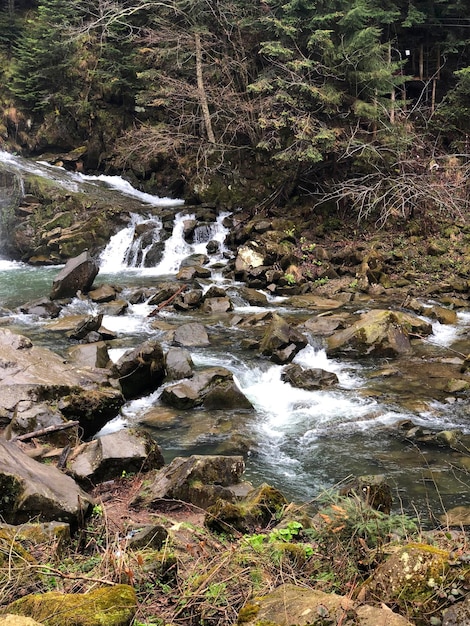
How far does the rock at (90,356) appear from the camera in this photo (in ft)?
27.7

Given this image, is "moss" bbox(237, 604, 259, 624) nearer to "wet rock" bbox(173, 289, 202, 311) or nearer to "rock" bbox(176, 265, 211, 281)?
"wet rock" bbox(173, 289, 202, 311)

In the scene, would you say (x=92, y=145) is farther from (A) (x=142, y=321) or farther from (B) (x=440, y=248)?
(B) (x=440, y=248)

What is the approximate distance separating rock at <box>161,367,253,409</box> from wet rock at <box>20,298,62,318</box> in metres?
5.53

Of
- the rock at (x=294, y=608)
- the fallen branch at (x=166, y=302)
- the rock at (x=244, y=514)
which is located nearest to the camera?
the rock at (x=294, y=608)

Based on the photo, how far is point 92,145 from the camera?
77.6 feet

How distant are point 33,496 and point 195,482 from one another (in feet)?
5.48

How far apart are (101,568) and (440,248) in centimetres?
1442

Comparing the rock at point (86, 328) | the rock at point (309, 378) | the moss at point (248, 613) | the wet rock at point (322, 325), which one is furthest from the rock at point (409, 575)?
the rock at point (86, 328)

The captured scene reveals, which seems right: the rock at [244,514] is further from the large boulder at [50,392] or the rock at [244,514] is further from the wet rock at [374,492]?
the large boulder at [50,392]

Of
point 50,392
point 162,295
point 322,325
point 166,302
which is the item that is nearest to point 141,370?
point 50,392

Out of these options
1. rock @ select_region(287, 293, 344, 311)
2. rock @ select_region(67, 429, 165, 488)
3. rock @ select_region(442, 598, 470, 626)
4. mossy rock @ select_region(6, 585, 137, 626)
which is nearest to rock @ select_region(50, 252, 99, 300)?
rock @ select_region(287, 293, 344, 311)

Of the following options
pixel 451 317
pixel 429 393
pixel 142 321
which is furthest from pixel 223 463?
pixel 451 317

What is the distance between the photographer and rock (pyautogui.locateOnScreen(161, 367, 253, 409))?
7676 millimetres

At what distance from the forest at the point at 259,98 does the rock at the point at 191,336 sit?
6.50m
